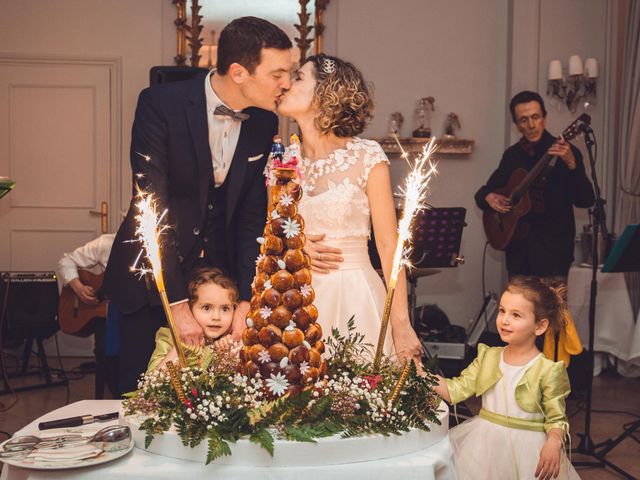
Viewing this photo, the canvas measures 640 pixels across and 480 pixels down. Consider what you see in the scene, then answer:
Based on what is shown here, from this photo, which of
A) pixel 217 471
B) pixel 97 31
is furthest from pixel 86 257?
pixel 217 471

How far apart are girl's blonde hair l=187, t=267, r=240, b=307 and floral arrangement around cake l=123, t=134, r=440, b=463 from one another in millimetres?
782

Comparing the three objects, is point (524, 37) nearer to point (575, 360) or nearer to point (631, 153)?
point (631, 153)

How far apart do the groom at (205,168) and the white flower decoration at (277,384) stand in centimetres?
78

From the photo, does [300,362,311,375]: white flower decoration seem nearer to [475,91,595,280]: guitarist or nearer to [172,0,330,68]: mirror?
[475,91,595,280]: guitarist

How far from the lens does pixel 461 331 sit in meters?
6.06

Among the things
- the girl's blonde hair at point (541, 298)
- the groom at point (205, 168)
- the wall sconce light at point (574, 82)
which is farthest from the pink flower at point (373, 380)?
the wall sconce light at point (574, 82)

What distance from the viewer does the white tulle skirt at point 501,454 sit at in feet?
9.20

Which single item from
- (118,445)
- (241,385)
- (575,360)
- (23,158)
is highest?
(23,158)

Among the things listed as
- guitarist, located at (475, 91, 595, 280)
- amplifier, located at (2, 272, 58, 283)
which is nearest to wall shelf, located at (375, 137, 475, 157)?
guitarist, located at (475, 91, 595, 280)

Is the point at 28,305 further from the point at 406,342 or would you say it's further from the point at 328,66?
the point at 406,342

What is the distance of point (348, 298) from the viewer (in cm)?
283

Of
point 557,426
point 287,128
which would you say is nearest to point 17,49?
point 287,128

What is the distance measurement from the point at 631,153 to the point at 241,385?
17.5 feet

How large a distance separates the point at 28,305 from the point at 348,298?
3459 millimetres
